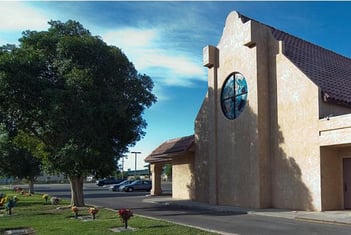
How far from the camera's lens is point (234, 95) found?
24.6 meters

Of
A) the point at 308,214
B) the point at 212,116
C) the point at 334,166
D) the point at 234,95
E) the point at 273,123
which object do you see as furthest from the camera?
the point at 212,116

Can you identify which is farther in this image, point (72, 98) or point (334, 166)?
point (72, 98)

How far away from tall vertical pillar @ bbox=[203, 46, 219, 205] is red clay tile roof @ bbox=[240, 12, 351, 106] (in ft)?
10.2

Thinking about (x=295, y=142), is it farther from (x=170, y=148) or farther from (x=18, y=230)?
(x=18, y=230)

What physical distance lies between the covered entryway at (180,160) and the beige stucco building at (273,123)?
1.76 metres

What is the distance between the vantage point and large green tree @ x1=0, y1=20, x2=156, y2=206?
2120 cm

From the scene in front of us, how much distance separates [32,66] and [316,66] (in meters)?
14.4

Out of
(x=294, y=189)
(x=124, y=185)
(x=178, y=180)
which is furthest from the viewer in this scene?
(x=124, y=185)

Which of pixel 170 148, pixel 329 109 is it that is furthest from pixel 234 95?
pixel 170 148

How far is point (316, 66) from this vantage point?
75.7 ft

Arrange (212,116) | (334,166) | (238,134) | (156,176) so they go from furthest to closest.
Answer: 1. (156,176)
2. (212,116)
3. (238,134)
4. (334,166)

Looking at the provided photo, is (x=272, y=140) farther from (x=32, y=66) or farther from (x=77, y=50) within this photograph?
(x=32, y=66)

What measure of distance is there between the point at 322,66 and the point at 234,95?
16.0 feet

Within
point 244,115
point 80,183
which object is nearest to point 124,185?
point 80,183
